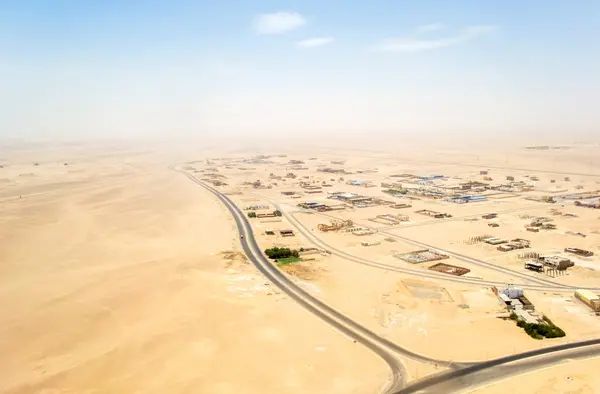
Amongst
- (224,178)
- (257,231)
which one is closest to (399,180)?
(224,178)

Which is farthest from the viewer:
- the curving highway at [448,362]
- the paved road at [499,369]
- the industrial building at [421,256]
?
the industrial building at [421,256]

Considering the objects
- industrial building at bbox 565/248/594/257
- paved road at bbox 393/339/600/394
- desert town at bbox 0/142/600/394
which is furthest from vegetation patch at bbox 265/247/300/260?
industrial building at bbox 565/248/594/257

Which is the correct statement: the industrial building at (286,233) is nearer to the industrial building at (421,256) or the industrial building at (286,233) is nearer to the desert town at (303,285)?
the desert town at (303,285)

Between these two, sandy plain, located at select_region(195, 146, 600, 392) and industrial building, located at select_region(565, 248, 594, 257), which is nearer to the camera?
sandy plain, located at select_region(195, 146, 600, 392)

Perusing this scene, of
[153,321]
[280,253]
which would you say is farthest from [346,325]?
[280,253]

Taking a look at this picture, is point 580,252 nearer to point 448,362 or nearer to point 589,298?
point 589,298

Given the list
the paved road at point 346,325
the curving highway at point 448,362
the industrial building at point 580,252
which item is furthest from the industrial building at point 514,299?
the industrial building at point 580,252

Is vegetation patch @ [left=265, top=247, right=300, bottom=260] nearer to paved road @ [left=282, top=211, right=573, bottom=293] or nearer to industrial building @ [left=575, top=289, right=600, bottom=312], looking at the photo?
paved road @ [left=282, top=211, right=573, bottom=293]
